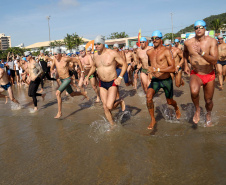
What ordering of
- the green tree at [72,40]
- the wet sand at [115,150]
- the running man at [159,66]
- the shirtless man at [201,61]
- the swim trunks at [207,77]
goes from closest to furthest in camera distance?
the wet sand at [115,150]
the shirtless man at [201,61]
the swim trunks at [207,77]
the running man at [159,66]
the green tree at [72,40]

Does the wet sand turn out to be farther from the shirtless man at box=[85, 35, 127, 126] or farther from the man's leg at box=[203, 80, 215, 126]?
the shirtless man at box=[85, 35, 127, 126]

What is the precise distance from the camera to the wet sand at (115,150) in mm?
3182

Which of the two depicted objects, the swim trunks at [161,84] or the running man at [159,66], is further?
the swim trunks at [161,84]

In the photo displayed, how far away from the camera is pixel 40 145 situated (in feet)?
15.3

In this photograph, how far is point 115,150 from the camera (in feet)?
13.3

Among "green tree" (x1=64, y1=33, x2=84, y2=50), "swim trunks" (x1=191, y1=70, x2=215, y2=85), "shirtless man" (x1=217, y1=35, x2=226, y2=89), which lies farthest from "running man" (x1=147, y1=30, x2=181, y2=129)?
"green tree" (x1=64, y1=33, x2=84, y2=50)

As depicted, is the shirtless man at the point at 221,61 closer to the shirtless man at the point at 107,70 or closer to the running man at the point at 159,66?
the running man at the point at 159,66

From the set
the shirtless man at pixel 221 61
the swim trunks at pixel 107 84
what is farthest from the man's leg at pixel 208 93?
the shirtless man at pixel 221 61

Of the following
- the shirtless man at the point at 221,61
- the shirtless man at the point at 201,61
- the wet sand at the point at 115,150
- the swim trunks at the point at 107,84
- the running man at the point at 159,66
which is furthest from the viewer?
the shirtless man at the point at 221,61

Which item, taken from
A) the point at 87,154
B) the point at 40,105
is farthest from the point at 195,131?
the point at 40,105

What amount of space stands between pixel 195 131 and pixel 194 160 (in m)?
1.31

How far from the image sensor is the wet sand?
10.4 ft

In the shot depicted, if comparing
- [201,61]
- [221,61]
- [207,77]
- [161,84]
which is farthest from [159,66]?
[221,61]

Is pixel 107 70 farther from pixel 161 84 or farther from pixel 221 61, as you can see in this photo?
pixel 221 61
